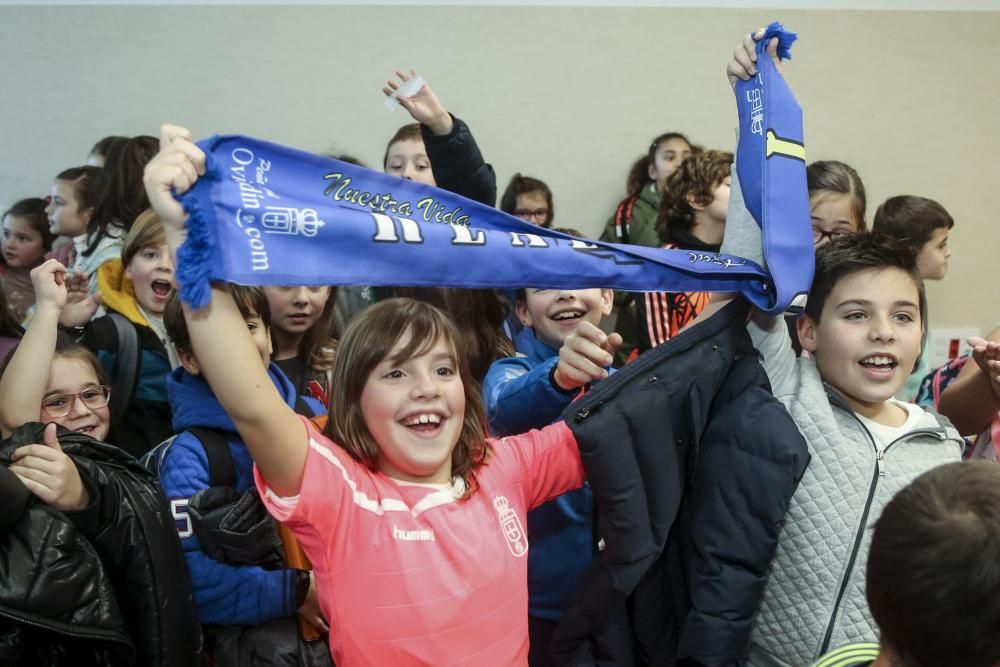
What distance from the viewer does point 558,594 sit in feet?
6.10

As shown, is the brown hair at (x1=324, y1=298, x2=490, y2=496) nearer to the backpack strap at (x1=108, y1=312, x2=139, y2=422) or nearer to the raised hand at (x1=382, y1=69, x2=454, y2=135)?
the raised hand at (x1=382, y1=69, x2=454, y2=135)

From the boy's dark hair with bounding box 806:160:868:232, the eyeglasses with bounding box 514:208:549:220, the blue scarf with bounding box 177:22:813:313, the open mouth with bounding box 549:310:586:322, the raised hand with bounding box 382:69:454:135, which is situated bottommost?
the open mouth with bounding box 549:310:586:322

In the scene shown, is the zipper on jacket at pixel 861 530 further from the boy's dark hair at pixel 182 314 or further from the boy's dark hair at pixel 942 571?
the boy's dark hair at pixel 182 314

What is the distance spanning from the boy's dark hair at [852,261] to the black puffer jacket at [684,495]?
23cm

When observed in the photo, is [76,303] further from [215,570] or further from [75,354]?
[215,570]

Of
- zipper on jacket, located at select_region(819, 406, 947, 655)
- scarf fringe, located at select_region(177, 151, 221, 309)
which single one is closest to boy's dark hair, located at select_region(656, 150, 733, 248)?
zipper on jacket, located at select_region(819, 406, 947, 655)

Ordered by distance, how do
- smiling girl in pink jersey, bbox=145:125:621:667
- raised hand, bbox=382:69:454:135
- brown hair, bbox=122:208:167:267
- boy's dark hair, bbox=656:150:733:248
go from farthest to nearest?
boy's dark hair, bbox=656:150:733:248 < brown hair, bbox=122:208:167:267 < raised hand, bbox=382:69:454:135 < smiling girl in pink jersey, bbox=145:125:621:667

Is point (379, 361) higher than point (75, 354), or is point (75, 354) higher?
point (379, 361)

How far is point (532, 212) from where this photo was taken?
→ 13.4 feet

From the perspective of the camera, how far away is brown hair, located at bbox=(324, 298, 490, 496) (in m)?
1.53

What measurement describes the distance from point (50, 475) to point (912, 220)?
308 centimetres

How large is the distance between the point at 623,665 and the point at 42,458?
1.07 m

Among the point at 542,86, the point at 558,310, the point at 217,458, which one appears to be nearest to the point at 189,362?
the point at 217,458

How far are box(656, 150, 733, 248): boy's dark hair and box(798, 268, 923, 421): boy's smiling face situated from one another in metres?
0.89
